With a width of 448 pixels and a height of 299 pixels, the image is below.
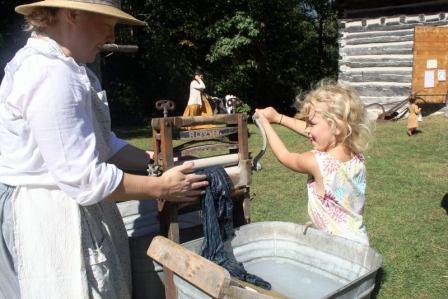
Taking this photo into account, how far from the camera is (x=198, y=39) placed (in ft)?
52.6

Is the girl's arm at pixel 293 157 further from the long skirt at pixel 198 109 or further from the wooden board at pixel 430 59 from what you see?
the wooden board at pixel 430 59

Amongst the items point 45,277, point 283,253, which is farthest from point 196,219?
point 45,277

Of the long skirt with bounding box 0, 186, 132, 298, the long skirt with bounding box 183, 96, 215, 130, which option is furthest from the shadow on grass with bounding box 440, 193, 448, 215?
the long skirt with bounding box 183, 96, 215, 130

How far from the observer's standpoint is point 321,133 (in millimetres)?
2359

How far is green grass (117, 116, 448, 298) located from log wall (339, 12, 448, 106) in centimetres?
350

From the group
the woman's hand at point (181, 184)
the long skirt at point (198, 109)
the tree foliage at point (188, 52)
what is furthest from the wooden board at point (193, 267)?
the tree foliage at point (188, 52)

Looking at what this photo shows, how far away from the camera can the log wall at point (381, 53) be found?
36.8ft

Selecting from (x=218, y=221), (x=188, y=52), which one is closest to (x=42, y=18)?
(x=218, y=221)

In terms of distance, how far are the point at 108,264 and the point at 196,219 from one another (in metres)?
0.86

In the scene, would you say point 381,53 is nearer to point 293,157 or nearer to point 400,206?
point 400,206

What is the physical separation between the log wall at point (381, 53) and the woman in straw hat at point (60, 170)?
1036cm

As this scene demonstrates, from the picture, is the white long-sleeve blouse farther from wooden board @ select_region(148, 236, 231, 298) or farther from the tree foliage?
the tree foliage

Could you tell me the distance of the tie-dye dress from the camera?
2.28 m

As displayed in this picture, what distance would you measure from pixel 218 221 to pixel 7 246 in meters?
0.78
